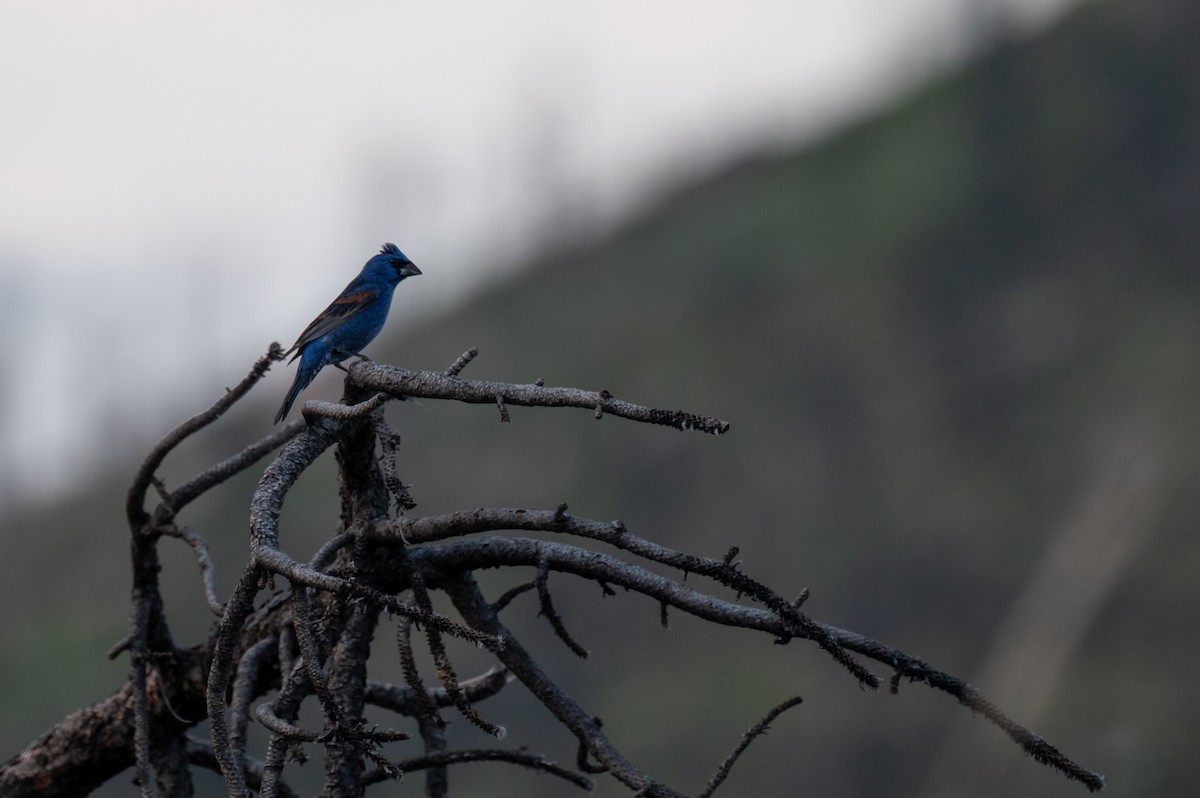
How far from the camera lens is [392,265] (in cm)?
847

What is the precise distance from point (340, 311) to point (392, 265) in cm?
81

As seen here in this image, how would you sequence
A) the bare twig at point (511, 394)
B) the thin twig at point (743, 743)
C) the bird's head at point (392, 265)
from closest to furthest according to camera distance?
the bare twig at point (511, 394), the thin twig at point (743, 743), the bird's head at point (392, 265)

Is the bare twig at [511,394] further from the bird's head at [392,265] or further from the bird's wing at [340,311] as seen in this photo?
the bird's head at [392,265]

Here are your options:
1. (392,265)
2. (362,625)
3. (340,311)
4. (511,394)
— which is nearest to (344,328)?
(340,311)

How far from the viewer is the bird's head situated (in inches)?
328

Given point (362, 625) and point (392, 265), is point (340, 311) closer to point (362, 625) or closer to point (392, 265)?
point (392, 265)

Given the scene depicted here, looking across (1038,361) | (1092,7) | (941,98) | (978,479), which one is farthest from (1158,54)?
(978,479)

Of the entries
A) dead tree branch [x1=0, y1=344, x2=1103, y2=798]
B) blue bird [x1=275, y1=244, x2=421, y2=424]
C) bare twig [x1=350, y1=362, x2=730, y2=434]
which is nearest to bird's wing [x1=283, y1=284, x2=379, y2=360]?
blue bird [x1=275, y1=244, x2=421, y2=424]

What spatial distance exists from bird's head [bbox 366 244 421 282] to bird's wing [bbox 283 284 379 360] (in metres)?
0.29

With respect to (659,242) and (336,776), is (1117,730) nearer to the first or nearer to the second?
(336,776)

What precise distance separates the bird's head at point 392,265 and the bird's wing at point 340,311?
0.95ft

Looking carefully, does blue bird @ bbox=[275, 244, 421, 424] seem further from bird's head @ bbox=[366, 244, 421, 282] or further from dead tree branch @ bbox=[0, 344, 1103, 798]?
dead tree branch @ bbox=[0, 344, 1103, 798]

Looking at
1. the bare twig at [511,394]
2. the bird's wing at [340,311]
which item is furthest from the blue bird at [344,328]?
the bare twig at [511,394]

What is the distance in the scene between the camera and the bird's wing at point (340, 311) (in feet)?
24.8
